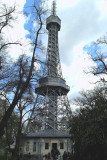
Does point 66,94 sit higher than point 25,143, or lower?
higher

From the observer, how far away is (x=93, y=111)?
506 inches

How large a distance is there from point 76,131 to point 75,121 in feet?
3.11

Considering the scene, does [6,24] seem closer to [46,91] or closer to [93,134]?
[93,134]

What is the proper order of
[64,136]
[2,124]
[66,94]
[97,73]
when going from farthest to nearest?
1. [66,94]
2. [64,136]
3. [97,73]
4. [2,124]

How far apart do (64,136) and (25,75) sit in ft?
71.2

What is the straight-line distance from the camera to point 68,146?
30953 millimetres

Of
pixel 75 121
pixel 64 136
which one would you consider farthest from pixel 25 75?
pixel 64 136

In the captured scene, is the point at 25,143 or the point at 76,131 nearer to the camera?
the point at 76,131

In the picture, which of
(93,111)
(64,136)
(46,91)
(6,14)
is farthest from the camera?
(46,91)

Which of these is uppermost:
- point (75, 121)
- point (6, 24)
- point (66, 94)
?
point (66, 94)

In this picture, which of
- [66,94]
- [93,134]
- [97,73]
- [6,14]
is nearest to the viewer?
[93,134]

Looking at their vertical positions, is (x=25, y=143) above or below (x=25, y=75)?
below

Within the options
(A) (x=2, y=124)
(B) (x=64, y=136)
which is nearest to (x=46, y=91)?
(B) (x=64, y=136)

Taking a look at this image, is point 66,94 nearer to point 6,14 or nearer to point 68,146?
point 68,146
